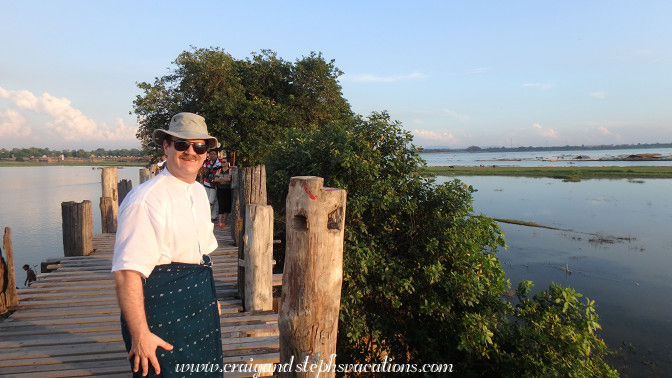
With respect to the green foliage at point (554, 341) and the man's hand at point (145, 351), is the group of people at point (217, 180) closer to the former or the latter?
the green foliage at point (554, 341)

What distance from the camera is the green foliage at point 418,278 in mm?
7496

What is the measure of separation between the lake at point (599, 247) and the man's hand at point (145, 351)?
11.8 meters

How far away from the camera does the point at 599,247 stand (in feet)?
63.4

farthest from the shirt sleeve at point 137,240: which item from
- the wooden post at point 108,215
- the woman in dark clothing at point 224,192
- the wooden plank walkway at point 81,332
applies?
the wooden post at point 108,215

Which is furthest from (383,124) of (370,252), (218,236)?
(218,236)

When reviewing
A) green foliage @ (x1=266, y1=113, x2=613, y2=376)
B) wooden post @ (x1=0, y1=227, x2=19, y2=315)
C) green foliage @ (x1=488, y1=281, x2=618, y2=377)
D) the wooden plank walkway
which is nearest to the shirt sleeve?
the wooden plank walkway

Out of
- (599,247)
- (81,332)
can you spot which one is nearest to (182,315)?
(81,332)

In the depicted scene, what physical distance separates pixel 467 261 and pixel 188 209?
6.99 meters

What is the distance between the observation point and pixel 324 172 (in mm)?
8711

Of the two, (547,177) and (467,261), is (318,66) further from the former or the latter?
(547,177)

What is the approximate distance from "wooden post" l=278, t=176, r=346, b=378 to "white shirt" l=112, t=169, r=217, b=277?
693 mm

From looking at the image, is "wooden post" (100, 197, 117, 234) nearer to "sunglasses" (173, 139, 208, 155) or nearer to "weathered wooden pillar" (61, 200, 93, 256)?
"weathered wooden pillar" (61, 200, 93, 256)

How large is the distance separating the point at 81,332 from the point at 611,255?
69.4 feet

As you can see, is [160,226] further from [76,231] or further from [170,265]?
[76,231]
